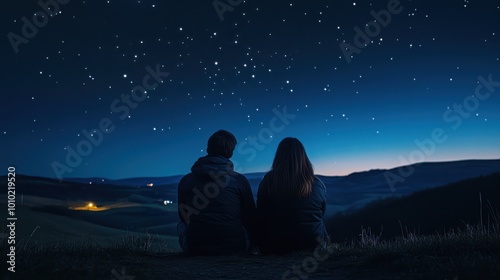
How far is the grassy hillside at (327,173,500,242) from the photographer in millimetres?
21734

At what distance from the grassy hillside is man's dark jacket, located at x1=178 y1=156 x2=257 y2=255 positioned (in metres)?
16.2

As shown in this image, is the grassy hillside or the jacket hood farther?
the grassy hillside

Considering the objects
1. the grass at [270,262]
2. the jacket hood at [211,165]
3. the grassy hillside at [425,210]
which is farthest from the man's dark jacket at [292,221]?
the grassy hillside at [425,210]

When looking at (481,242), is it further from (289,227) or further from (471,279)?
(289,227)

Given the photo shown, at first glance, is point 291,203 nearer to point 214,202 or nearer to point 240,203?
point 240,203

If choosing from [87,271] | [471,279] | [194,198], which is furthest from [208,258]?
[471,279]

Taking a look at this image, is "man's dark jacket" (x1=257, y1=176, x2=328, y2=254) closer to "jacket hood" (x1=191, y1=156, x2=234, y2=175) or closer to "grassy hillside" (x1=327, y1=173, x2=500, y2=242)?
"jacket hood" (x1=191, y1=156, x2=234, y2=175)

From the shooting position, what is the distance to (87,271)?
400 cm

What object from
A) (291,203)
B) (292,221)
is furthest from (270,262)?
(291,203)

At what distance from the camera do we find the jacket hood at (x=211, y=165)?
20.3 ft

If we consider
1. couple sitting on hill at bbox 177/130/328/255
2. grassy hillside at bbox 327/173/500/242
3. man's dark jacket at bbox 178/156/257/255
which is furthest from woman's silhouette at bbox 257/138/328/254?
grassy hillside at bbox 327/173/500/242

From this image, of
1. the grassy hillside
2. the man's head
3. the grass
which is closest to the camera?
the grass

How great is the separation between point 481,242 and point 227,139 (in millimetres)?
3677

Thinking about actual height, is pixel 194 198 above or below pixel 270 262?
above
